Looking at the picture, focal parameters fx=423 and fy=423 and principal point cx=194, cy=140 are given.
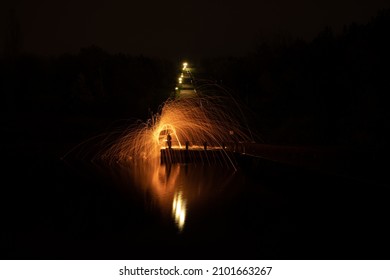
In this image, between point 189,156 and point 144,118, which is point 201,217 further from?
point 144,118

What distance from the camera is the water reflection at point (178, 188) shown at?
1053 cm

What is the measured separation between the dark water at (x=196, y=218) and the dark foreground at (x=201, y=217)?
0.02 m

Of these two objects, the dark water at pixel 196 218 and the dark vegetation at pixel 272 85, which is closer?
the dark water at pixel 196 218

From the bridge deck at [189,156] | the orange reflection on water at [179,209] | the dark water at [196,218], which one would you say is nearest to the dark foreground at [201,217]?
the dark water at [196,218]

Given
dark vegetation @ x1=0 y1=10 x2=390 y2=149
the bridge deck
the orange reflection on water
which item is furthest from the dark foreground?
dark vegetation @ x1=0 y1=10 x2=390 y2=149

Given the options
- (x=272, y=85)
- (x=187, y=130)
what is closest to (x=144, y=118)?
(x=187, y=130)

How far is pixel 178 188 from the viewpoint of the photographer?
14359 mm

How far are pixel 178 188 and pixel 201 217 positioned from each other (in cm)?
464

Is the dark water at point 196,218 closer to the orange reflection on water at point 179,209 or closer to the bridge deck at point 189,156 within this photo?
the orange reflection on water at point 179,209

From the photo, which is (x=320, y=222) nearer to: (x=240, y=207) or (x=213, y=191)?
(x=240, y=207)

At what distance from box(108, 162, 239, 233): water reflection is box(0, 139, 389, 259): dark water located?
0.03m

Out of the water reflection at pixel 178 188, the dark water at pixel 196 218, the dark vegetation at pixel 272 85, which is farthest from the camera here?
the dark vegetation at pixel 272 85

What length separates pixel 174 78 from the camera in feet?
221

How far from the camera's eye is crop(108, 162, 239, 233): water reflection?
34.6 ft
